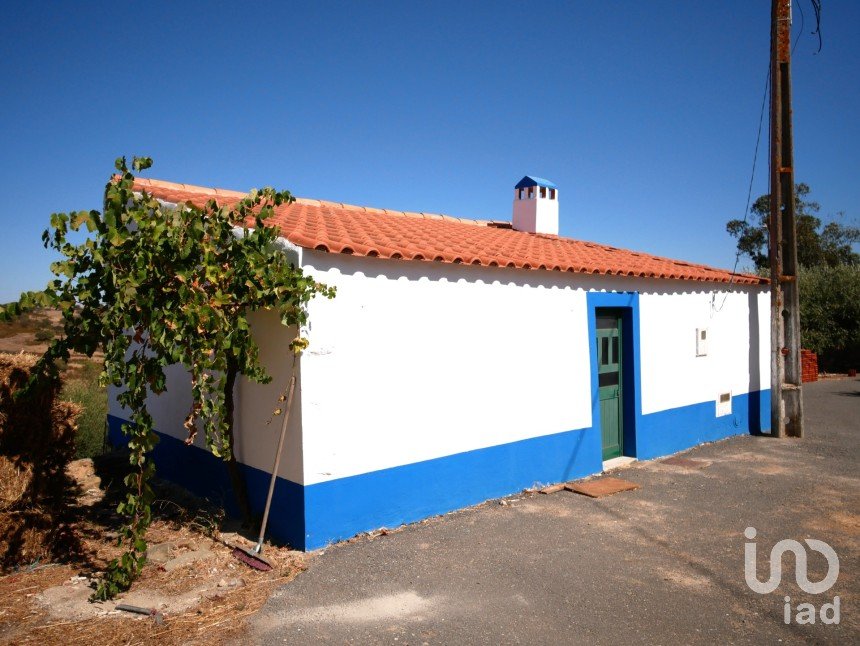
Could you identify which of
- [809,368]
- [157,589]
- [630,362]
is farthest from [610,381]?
[809,368]

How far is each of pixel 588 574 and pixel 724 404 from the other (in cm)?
611

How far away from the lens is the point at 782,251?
9531 mm

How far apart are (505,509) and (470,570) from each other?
4.84 feet

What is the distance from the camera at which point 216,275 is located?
14.5ft

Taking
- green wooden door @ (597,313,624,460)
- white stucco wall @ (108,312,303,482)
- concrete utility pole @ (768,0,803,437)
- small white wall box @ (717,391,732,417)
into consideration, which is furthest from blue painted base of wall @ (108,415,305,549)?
concrete utility pole @ (768,0,803,437)

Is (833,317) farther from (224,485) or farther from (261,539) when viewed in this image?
(261,539)

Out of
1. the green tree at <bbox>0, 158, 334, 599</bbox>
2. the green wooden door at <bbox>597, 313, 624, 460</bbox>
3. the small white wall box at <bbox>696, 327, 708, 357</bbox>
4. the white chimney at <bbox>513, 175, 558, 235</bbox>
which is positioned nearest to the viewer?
the green tree at <bbox>0, 158, 334, 599</bbox>

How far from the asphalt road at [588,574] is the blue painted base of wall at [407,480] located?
7.2 inches

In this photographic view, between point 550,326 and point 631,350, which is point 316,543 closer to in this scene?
point 550,326

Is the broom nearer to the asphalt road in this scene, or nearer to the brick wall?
the asphalt road

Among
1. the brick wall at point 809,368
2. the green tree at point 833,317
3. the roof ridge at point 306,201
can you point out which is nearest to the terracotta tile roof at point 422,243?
the roof ridge at point 306,201

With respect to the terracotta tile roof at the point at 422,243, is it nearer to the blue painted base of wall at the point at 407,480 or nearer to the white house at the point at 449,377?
the white house at the point at 449,377

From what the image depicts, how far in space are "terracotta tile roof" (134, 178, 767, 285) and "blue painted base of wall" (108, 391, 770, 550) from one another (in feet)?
6.16

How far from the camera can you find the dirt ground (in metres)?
3.79
